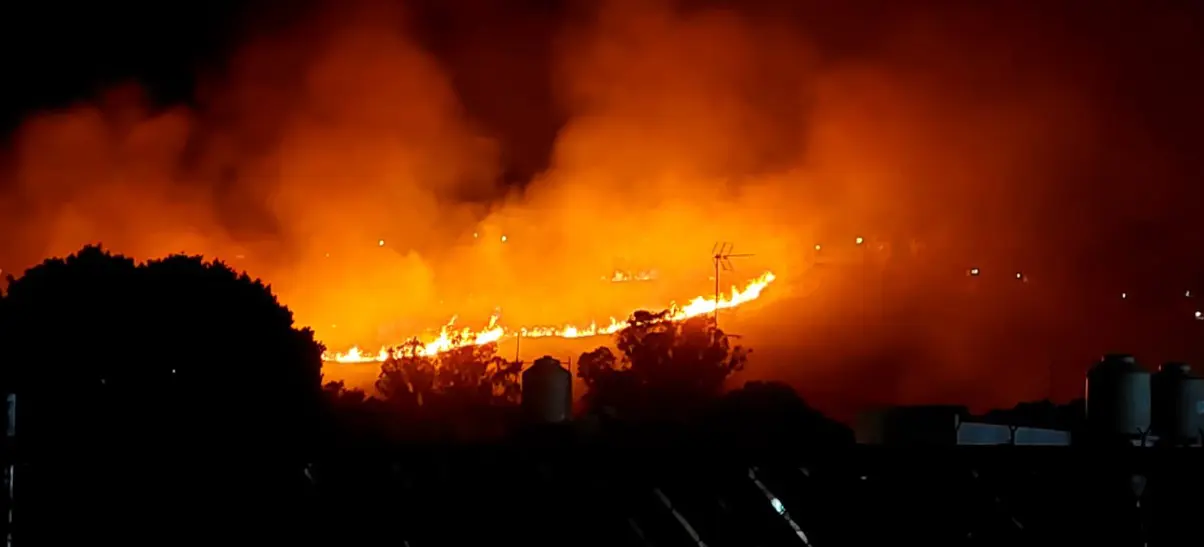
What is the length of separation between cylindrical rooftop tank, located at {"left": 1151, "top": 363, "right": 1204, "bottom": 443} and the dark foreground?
196 inches

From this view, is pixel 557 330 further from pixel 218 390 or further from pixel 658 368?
pixel 218 390

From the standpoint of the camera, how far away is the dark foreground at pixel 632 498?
14.9ft

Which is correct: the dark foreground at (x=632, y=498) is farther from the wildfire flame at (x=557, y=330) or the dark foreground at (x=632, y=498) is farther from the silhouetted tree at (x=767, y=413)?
the wildfire flame at (x=557, y=330)

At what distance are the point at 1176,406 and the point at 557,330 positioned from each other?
2840cm

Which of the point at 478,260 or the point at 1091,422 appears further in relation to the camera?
the point at 478,260

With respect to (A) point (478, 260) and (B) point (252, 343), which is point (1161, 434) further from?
(A) point (478, 260)

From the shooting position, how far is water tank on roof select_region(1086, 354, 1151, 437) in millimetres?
9766

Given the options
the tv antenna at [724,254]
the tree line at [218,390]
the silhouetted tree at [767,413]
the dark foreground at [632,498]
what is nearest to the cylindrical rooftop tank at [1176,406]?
the silhouetted tree at [767,413]

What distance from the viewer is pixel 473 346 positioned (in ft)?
101

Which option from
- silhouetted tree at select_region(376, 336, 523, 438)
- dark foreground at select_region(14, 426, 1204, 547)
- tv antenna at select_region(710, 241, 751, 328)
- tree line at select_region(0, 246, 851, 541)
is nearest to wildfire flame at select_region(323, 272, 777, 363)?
tv antenna at select_region(710, 241, 751, 328)

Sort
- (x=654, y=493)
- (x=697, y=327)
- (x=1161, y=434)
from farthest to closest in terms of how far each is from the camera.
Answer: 1. (x=697, y=327)
2. (x=1161, y=434)
3. (x=654, y=493)

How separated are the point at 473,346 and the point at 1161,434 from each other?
22.3 m

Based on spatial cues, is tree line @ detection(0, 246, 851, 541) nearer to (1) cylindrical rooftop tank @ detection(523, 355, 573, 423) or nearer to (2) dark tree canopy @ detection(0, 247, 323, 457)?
(2) dark tree canopy @ detection(0, 247, 323, 457)

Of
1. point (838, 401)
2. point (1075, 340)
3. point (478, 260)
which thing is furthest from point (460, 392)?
point (1075, 340)
